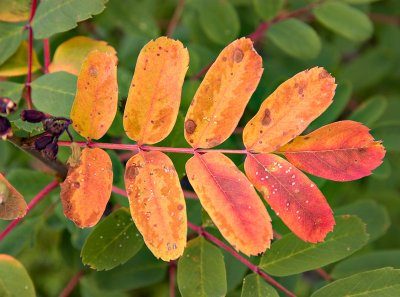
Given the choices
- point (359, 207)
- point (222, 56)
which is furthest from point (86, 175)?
point (359, 207)

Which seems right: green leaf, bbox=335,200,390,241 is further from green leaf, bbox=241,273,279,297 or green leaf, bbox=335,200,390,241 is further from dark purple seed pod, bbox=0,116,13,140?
dark purple seed pod, bbox=0,116,13,140

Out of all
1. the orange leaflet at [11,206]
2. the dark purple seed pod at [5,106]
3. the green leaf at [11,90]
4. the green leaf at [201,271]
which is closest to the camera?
the dark purple seed pod at [5,106]

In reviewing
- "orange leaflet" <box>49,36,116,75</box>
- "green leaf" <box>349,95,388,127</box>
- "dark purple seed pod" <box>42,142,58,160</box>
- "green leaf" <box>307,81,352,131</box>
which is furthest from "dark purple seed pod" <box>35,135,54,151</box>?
Result: "green leaf" <box>349,95,388,127</box>

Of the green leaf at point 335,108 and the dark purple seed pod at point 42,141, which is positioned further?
the green leaf at point 335,108

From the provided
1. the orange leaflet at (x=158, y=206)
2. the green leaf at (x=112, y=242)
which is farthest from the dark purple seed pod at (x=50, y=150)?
the green leaf at (x=112, y=242)

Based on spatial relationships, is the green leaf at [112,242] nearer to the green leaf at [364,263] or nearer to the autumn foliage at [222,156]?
the autumn foliage at [222,156]

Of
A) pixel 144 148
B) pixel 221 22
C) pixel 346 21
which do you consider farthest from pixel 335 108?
pixel 144 148

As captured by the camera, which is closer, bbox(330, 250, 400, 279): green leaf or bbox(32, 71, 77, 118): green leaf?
bbox(32, 71, 77, 118): green leaf
